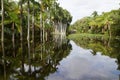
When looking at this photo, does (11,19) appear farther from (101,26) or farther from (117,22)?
(101,26)

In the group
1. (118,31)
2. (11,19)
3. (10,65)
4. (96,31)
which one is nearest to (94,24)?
(96,31)

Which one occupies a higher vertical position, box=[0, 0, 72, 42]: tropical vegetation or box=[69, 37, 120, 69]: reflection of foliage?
box=[0, 0, 72, 42]: tropical vegetation

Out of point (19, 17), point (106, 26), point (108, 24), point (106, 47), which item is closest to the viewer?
point (106, 47)

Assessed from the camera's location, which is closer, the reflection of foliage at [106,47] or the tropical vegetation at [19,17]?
the reflection of foliage at [106,47]

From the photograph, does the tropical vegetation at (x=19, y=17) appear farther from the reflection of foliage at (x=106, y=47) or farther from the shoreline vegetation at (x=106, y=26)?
the shoreline vegetation at (x=106, y=26)

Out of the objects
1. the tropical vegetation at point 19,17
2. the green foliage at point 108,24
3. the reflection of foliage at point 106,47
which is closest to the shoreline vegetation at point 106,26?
the green foliage at point 108,24

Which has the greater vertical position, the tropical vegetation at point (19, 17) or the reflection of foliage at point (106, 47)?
the tropical vegetation at point (19, 17)

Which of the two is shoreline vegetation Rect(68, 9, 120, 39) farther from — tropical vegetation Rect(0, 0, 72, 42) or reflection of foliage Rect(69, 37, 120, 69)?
reflection of foliage Rect(69, 37, 120, 69)

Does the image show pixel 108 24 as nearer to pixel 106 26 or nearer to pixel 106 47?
pixel 106 26

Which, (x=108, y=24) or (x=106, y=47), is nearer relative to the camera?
(x=106, y=47)

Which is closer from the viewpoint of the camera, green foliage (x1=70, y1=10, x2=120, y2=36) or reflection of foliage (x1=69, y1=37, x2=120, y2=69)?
reflection of foliage (x1=69, y1=37, x2=120, y2=69)

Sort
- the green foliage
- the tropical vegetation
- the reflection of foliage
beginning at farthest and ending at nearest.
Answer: the green foliage, the tropical vegetation, the reflection of foliage

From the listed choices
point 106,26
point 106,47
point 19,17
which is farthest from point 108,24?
point 106,47

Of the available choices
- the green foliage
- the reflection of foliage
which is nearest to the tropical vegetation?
the reflection of foliage
